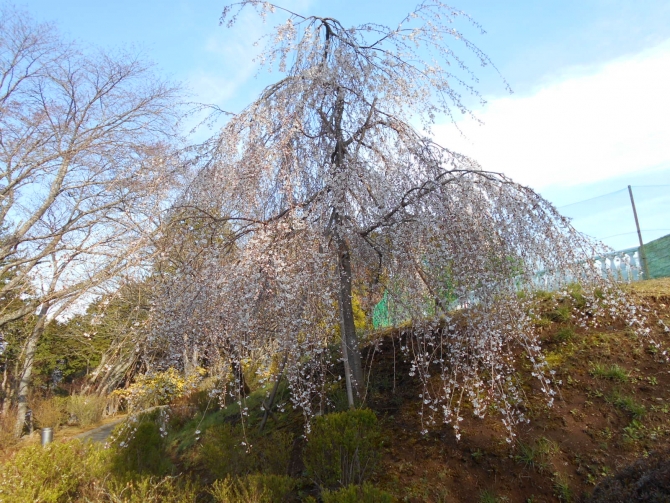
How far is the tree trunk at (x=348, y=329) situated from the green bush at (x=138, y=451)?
1610 millimetres

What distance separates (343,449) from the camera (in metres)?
2.93

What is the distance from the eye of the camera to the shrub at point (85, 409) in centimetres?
1097

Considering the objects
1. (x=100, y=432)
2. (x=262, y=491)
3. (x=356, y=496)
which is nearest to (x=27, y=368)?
(x=100, y=432)

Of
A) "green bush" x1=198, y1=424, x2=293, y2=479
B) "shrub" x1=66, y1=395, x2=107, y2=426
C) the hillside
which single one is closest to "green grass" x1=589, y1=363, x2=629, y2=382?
the hillside

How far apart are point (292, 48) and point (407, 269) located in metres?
2.18

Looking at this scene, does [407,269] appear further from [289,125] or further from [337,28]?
[337,28]

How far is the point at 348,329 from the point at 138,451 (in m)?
2.13

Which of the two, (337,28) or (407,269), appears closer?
(407,269)

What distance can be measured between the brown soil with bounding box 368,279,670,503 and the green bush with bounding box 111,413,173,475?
2.06 metres

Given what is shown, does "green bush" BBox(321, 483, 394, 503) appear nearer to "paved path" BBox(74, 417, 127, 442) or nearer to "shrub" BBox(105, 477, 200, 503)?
"shrub" BBox(105, 477, 200, 503)

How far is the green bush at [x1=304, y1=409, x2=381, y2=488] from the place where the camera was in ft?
9.49

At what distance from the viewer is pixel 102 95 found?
9609 millimetres

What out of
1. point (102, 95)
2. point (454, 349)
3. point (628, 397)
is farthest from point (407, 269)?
point (102, 95)

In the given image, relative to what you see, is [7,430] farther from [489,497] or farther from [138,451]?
[489,497]
